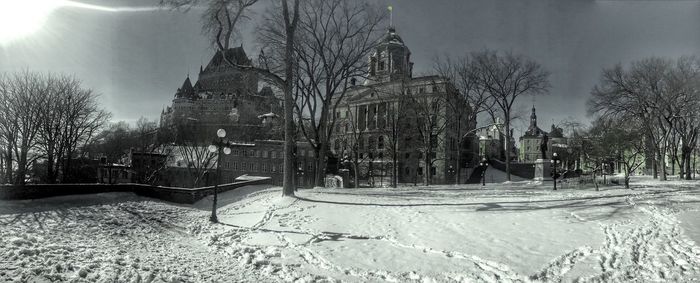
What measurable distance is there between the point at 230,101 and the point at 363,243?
43.4 meters

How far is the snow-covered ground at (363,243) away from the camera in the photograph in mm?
6449

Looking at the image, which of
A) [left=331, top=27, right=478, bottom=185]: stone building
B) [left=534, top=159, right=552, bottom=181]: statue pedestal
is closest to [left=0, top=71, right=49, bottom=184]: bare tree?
[left=331, top=27, right=478, bottom=185]: stone building

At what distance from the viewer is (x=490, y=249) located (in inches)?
306

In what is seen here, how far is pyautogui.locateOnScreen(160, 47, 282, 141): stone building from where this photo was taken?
20.4 metres

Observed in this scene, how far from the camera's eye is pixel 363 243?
27.9ft

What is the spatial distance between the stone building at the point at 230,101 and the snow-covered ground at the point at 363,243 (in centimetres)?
751

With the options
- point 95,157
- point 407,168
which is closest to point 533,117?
point 407,168

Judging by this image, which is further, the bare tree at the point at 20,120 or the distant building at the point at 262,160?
the distant building at the point at 262,160

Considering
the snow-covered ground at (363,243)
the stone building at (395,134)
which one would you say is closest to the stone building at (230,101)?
the snow-covered ground at (363,243)

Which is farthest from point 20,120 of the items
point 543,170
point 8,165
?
point 543,170

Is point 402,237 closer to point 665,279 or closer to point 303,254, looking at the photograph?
point 303,254

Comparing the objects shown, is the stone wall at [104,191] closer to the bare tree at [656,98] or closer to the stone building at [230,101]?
the stone building at [230,101]

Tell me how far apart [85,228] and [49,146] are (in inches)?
752

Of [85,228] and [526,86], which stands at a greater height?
[526,86]
